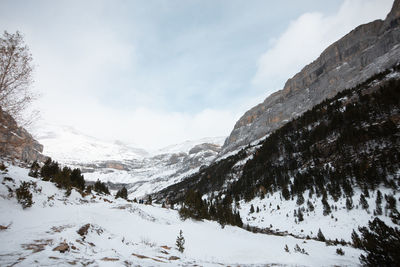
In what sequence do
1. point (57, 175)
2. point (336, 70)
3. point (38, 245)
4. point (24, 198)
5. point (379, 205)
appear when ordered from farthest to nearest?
point (336, 70)
point (379, 205)
point (57, 175)
point (24, 198)
point (38, 245)

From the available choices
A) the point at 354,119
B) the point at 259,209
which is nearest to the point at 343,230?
the point at 259,209

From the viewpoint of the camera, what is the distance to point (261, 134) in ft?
411

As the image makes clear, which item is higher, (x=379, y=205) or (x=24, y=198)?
(x=379, y=205)

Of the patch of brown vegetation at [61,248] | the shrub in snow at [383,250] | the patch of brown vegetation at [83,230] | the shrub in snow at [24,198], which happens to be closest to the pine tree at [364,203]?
the shrub in snow at [383,250]

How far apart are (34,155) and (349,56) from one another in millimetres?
230513

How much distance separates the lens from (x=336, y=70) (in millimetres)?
99250

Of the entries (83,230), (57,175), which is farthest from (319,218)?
(57,175)

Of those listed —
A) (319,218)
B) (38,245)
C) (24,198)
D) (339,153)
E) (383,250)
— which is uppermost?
(339,153)

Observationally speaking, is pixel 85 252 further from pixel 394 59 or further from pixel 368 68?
pixel 368 68

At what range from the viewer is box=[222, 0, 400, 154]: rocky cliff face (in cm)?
7819

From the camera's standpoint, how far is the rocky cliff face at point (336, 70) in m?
78.2

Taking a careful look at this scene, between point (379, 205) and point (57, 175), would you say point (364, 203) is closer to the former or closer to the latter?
point (379, 205)

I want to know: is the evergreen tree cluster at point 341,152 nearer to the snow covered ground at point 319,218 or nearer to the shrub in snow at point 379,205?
the snow covered ground at point 319,218

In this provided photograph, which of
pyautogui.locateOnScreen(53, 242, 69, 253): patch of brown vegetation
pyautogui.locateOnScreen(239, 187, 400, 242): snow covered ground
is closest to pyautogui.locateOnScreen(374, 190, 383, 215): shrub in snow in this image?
pyautogui.locateOnScreen(239, 187, 400, 242): snow covered ground
